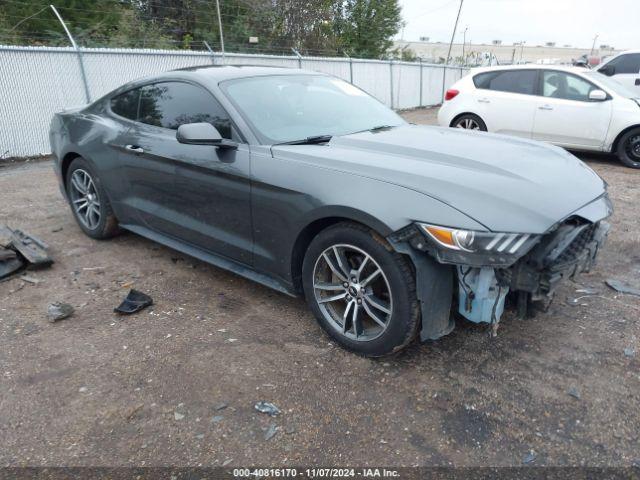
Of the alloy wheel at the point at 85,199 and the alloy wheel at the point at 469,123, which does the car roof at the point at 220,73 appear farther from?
the alloy wheel at the point at 469,123

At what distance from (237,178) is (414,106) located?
17.9 meters

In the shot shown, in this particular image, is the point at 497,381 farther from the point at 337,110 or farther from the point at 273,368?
the point at 337,110

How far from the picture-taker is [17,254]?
4242 millimetres

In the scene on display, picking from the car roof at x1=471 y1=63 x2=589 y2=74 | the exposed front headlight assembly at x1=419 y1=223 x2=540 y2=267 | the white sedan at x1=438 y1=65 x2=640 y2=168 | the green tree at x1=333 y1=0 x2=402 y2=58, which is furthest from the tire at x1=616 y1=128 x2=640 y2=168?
the green tree at x1=333 y1=0 x2=402 y2=58

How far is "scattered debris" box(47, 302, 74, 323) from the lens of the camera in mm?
3461

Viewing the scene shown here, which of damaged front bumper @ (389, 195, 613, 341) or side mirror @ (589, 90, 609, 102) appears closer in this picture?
damaged front bumper @ (389, 195, 613, 341)

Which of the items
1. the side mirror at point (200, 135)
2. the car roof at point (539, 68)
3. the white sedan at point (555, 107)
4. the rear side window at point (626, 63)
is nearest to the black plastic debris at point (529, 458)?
the side mirror at point (200, 135)

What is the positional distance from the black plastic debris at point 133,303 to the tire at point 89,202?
1.24 metres

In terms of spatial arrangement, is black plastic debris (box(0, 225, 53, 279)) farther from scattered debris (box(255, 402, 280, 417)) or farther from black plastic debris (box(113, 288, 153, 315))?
scattered debris (box(255, 402, 280, 417))

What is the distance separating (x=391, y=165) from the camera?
279 cm

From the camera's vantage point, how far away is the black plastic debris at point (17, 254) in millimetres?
4121

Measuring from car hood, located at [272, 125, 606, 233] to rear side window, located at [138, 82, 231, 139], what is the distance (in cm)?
64

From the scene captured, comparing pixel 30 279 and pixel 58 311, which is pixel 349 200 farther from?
pixel 30 279

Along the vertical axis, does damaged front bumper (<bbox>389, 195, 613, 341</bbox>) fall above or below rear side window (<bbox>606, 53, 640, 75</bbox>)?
below
